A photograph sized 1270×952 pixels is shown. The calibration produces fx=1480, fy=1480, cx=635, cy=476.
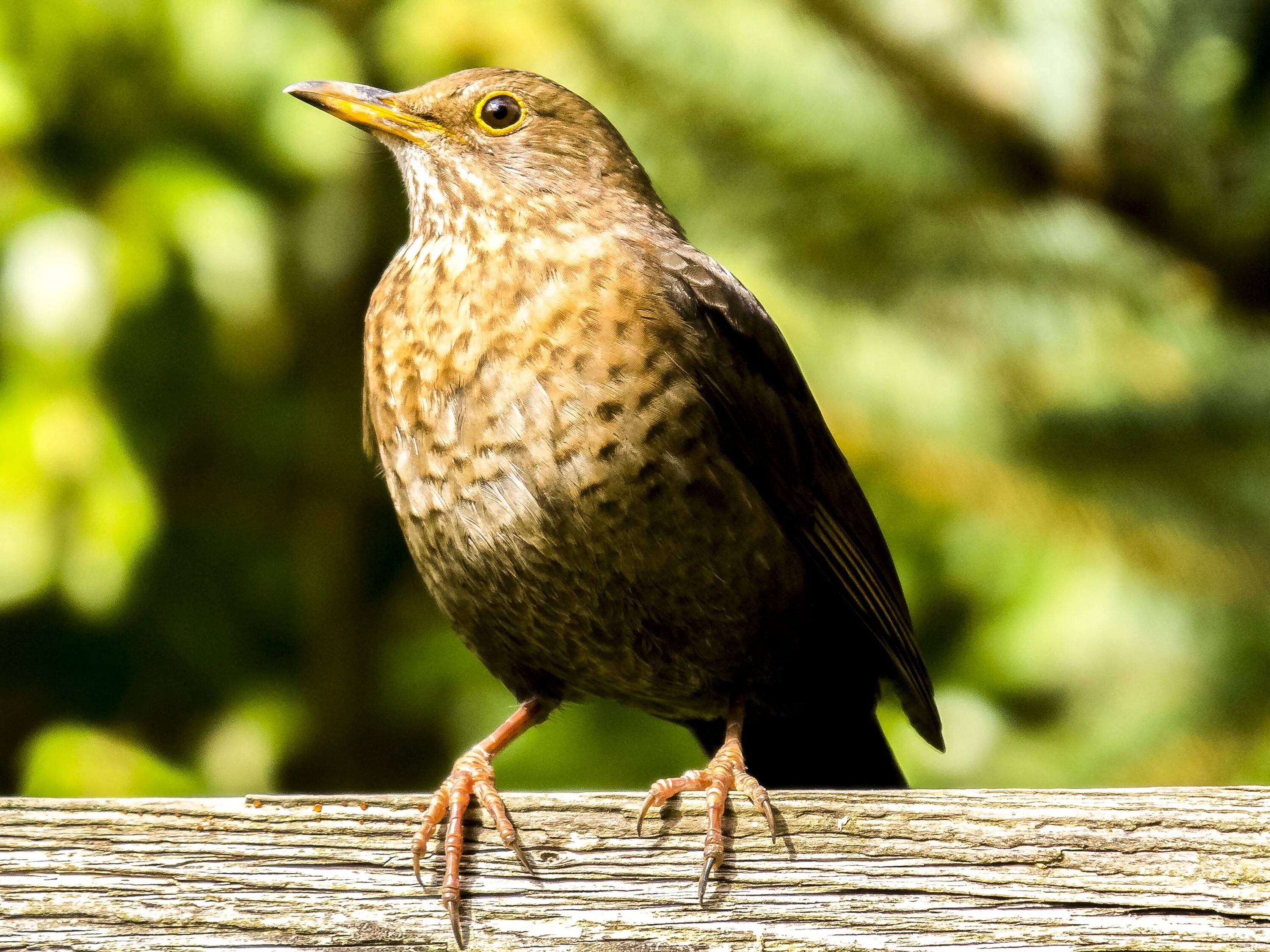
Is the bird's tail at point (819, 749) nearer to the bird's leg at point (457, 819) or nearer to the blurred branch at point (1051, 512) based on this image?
the blurred branch at point (1051, 512)

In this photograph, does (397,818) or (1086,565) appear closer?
(397,818)

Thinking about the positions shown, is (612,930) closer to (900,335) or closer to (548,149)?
(548,149)

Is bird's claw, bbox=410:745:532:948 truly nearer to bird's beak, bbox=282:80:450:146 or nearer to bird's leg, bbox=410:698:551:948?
bird's leg, bbox=410:698:551:948

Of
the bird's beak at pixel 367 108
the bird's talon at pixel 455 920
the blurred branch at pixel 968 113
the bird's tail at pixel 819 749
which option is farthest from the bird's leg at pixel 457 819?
the blurred branch at pixel 968 113

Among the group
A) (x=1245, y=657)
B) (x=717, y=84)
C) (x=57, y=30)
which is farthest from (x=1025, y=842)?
(x=57, y=30)

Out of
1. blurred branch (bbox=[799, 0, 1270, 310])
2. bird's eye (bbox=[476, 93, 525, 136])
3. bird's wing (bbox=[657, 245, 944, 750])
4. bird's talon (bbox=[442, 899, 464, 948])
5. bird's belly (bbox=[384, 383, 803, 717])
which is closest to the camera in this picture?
bird's talon (bbox=[442, 899, 464, 948])

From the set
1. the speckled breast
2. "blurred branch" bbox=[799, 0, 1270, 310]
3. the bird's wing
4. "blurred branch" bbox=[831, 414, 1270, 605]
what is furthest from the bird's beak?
"blurred branch" bbox=[831, 414, 1270, 605]
